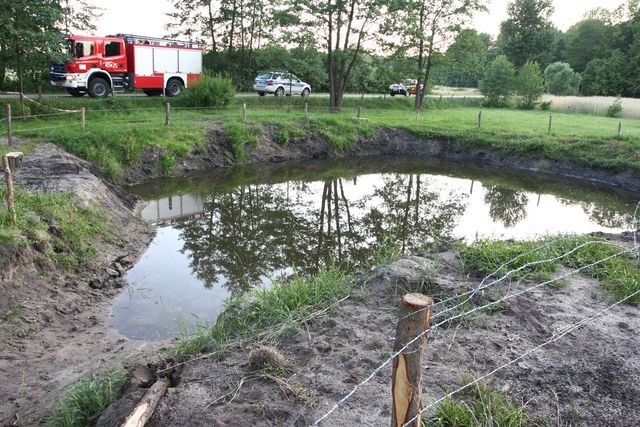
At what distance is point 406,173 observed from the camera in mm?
20547

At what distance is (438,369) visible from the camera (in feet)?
16.0

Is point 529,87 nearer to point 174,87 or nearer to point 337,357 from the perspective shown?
point 174,87

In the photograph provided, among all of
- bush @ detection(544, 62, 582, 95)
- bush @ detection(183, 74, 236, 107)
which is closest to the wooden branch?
bush @ detection(183, 74, 236, 107)

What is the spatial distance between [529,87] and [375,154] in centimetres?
2370

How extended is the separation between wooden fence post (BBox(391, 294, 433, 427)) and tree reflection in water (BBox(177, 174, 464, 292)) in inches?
240

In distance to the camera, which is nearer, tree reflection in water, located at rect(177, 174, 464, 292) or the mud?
the mud

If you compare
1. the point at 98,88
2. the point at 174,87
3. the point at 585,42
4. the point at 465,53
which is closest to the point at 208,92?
the point at 174,87

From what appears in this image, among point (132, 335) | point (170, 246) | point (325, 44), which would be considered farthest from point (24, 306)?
point (325, 44)

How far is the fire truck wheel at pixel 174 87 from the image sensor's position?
2612cm

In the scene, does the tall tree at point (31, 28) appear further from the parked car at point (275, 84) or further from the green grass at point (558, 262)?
the green grass at point (558, 262)

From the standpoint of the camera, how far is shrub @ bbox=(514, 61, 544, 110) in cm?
4181

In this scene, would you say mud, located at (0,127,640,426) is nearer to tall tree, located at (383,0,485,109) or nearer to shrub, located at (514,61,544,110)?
tall tree, located at (383,0,485,109)

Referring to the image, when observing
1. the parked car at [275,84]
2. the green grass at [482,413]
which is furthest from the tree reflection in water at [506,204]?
the parked car at [275,84]

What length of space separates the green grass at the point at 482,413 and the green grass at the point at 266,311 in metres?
2.02
